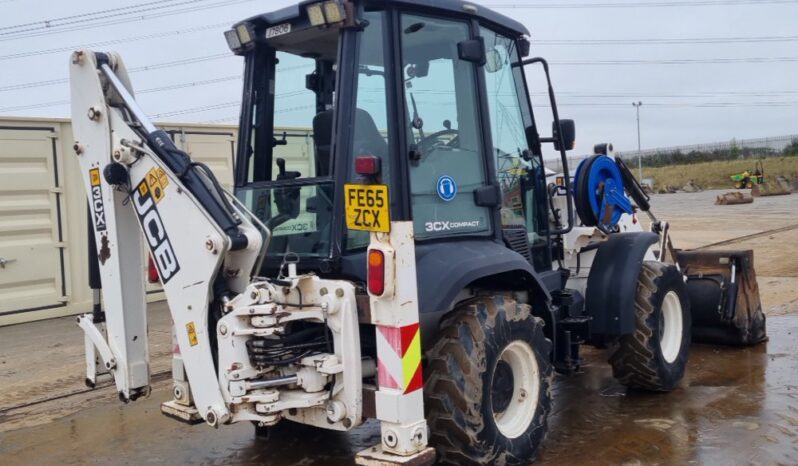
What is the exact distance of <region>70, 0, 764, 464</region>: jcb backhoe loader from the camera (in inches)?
138

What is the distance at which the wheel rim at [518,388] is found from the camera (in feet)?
13.1

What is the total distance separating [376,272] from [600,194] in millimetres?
2796

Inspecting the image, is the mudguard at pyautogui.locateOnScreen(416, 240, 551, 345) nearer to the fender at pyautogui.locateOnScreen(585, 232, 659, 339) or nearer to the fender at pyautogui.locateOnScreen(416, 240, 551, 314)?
the fender at pyautogui.locateOnScreen(416, 240, 551, 314)

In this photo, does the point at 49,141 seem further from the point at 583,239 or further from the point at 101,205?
the point at 583,239

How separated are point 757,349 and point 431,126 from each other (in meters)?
4.26

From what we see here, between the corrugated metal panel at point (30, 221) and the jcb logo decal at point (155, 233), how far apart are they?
5.85m

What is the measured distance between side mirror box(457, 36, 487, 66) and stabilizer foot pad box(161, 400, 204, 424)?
236 cm

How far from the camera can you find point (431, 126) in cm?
406

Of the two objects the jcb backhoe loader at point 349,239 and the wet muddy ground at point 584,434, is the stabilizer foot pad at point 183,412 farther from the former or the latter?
the wet muddy ground at point 584,434

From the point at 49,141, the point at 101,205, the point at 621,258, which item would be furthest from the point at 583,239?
Answer: the point at 49,141

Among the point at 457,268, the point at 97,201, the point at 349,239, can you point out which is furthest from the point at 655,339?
the point at 97,201

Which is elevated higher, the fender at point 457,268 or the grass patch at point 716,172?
the grass patch at point 716,172

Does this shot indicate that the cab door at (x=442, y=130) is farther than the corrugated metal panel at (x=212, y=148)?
No

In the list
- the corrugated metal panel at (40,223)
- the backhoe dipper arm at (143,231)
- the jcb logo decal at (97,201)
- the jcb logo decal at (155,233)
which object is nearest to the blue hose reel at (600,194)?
the backhoe dipper arm at (143,231)
